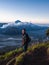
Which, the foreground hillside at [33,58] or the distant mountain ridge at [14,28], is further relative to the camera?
the distant mountain ridge at [14,28]

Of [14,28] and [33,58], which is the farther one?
[14,28]

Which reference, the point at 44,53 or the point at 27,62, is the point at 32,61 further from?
the point at 44,53

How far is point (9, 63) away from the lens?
13758mm

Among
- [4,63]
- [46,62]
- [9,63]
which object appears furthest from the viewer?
[4,63]

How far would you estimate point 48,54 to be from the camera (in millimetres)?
14078

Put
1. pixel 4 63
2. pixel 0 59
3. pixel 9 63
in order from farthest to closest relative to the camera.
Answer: pixel 0 59, pixel 4 63, pixel 9 63

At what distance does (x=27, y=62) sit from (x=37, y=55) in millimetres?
1182

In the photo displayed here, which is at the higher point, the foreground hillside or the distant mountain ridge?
the foreground hillside

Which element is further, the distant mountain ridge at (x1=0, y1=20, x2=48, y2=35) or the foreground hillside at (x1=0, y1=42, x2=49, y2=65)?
the distant mountain ridge at (x1=0, y1=20, x2=48, y2=35)

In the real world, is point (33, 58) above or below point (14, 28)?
above

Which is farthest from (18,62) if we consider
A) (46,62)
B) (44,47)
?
(44,47)

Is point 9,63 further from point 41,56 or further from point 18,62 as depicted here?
point 41,56

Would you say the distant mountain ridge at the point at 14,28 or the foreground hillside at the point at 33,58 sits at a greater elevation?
the foreground hillside at the point at 33,58

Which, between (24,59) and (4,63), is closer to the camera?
(24,59)
